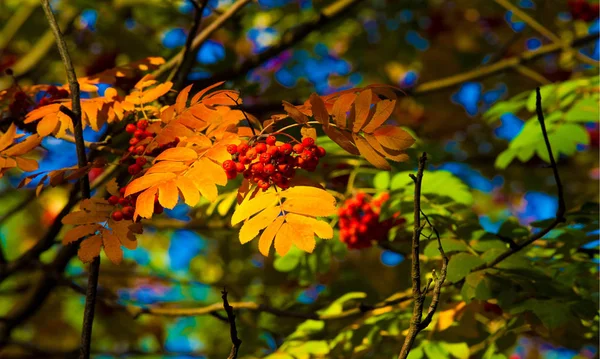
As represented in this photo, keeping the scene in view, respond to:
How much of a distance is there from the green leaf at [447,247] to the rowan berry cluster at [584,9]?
266cm

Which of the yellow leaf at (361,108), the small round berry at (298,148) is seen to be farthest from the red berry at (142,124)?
the yellow leaf at (361,108)

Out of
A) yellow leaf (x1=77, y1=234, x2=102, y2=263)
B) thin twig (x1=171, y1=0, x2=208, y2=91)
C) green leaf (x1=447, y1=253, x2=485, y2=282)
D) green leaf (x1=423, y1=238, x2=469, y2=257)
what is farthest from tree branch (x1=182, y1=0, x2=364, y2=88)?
yellow leaf (x1=77, y1=234, x2=102, y2=263)

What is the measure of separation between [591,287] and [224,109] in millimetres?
1401

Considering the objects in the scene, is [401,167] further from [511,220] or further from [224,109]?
[224,109]

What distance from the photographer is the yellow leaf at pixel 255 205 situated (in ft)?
5.11

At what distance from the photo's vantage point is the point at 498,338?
87.4 inches

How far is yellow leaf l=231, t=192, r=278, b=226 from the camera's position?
5.11ft

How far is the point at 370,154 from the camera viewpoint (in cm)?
155

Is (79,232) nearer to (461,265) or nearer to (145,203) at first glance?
(145,203)

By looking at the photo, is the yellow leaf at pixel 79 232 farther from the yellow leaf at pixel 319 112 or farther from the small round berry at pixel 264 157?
the yellow leaf at pixel 319 112

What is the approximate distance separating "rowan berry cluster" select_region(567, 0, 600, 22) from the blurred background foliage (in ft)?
0.04

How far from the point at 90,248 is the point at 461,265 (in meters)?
1.11

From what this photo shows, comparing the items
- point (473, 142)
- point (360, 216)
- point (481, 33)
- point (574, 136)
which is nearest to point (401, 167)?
point (360, 216)

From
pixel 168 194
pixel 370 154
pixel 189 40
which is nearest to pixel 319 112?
pixel 370 154
